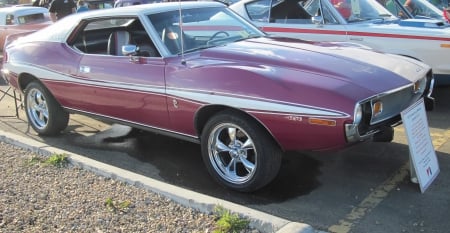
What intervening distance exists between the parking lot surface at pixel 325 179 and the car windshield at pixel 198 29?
1.20 metres

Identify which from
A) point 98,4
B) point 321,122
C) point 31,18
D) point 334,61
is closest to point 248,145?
point 321,122

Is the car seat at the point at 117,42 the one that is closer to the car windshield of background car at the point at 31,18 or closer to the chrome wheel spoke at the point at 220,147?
the chrome wheel spoke at the point at 220,147

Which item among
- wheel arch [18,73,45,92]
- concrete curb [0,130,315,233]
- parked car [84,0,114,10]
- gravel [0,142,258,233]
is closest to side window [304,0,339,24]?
wheel arch [18,73,45,92]

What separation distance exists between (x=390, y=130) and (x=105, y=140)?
3386mm

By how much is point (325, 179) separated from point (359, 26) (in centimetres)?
340

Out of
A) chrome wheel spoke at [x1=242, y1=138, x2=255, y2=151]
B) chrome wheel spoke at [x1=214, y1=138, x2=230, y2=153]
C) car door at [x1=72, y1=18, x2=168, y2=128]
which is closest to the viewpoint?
chrome wheel spoke at [x1=242, y1=138, x2=255, y2=151]

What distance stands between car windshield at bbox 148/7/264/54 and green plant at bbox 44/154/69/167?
1411 mm

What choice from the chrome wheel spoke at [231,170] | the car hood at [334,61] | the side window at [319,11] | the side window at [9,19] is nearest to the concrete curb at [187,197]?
the chrome wheel spoke at [231,170]

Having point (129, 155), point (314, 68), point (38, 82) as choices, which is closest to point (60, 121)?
point (38, 82)

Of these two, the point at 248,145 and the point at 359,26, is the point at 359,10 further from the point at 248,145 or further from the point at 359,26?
the point at 248,145

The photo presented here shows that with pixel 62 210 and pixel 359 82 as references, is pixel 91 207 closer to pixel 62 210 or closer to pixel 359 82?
pixel 62 210

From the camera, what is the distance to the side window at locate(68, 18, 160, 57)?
5.01 meters

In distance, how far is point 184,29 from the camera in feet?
16.4

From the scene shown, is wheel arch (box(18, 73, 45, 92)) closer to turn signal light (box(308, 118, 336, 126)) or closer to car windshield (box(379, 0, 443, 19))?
turn signal light (box(308, 118, 336, 126))
